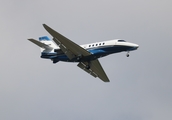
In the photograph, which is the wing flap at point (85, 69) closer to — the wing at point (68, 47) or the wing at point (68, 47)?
the wing at point (68, 47)

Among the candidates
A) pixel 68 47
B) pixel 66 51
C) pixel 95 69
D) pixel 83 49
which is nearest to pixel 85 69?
pixel 95 69

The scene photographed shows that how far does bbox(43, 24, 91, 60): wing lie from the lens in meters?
73.4

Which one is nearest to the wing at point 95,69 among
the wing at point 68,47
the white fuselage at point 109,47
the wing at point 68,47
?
the wing at point 68,47

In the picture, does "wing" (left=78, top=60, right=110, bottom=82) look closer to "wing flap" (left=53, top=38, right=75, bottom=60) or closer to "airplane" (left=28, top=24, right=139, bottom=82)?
"airplane" (left=28, top=24, right=139, bottom=82)

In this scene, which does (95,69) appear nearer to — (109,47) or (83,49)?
(109,47)

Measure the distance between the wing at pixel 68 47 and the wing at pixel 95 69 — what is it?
5.76 m

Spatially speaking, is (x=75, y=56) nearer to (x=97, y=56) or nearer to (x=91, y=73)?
(x=97, y=56)

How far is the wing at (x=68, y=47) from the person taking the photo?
7338cm

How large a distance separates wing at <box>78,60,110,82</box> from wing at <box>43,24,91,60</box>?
576cm

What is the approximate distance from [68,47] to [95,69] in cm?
1026

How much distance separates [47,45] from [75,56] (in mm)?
7513

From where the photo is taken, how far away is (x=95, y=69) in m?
82.7

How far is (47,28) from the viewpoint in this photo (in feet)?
234

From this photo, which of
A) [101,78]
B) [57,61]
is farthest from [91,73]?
[57,61]
